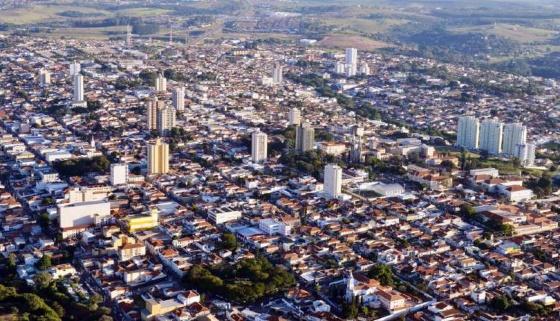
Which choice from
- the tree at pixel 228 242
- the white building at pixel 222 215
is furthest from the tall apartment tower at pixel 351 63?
the tree at pixel 228 242

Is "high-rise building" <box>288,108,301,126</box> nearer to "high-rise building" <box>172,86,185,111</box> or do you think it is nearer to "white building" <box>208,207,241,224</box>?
"high-rise building" <box>172,86,185,111</box>

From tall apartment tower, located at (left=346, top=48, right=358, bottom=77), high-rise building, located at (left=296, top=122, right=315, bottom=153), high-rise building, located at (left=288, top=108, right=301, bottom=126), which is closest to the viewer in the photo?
high-rise building, located at (left=296, top=122, right=315, bottom=153)

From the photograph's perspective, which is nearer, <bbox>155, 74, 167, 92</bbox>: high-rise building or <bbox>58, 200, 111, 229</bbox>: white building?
<bbox>58, 200, 111, 229</bbox>: white building

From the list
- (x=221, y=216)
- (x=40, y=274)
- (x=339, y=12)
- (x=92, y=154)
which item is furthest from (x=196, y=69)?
(x=339, y=12)

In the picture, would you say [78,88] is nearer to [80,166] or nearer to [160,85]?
[160,85]

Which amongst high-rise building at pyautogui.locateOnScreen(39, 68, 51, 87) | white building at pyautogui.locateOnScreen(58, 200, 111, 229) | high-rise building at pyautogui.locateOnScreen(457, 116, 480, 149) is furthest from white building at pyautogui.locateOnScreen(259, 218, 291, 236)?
high-rise building at pyautogui.locateOnScreen(39, 68, 51, 87)

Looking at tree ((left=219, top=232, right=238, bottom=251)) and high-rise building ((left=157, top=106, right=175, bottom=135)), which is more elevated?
high-rise building ((left=157, top=106, right=175, bottom=135))

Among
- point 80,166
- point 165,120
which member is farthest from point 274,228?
point 165,120

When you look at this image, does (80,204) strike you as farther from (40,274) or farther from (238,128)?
(238,128)
